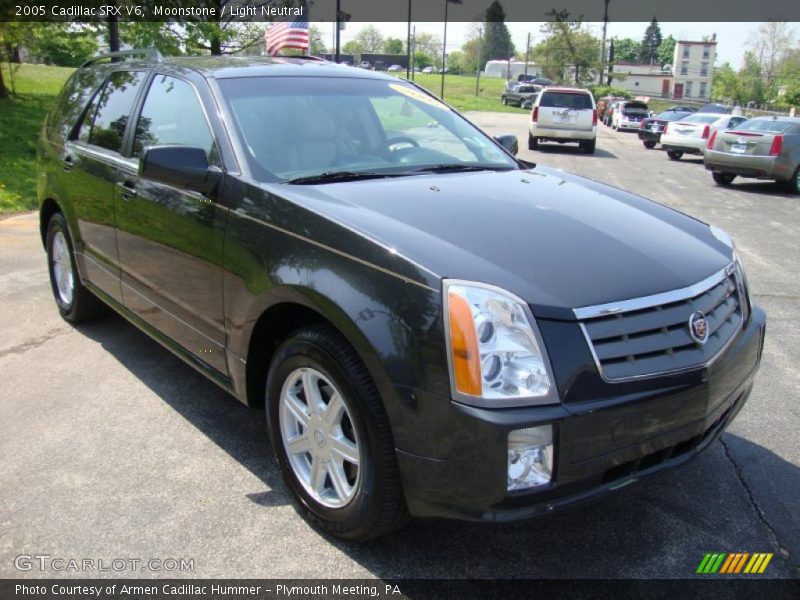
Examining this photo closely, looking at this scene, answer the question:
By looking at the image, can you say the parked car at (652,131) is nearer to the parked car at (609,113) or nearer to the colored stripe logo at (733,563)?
the parked car at (609,113)

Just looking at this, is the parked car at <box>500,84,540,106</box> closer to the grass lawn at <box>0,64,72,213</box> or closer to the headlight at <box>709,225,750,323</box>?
the grass lawn at <box>0,64,72,213</box>

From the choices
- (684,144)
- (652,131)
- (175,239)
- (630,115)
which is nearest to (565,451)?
(175,239)

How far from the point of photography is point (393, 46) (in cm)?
12519

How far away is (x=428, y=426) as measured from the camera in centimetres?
223

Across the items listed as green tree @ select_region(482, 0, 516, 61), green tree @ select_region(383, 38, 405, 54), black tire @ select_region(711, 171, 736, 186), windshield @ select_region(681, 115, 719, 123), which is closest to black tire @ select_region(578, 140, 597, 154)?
windshield @ select_region(681, 115, 719, 123)

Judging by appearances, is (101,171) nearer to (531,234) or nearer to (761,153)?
(531,234)

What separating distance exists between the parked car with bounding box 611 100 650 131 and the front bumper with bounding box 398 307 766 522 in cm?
3641

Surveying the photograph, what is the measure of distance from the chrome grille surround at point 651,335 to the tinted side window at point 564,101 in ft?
61.5

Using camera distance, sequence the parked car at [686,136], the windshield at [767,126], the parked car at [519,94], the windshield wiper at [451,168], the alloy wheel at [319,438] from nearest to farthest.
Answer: the alloy wheel at [319,438] < the windshield wiper at [451,168] < the windshield at [767,126] < the parked car at [686,136] < the parked car at [519,94]

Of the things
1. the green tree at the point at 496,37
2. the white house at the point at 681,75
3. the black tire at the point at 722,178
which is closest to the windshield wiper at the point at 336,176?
the black tire at the point at 722,178

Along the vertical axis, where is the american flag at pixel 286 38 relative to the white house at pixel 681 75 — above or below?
below

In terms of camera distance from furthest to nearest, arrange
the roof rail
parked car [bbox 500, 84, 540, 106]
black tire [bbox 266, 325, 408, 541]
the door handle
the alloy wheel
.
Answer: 1. parked car [bbox 500, 84, 540, 106]
2. the roof rail
3. the door handle
4. the alloy wheel
5. black tire [bbox 266, 325, 408, 541]

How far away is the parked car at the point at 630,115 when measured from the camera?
36.2 meters

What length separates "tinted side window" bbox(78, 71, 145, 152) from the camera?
4176 millimetres
